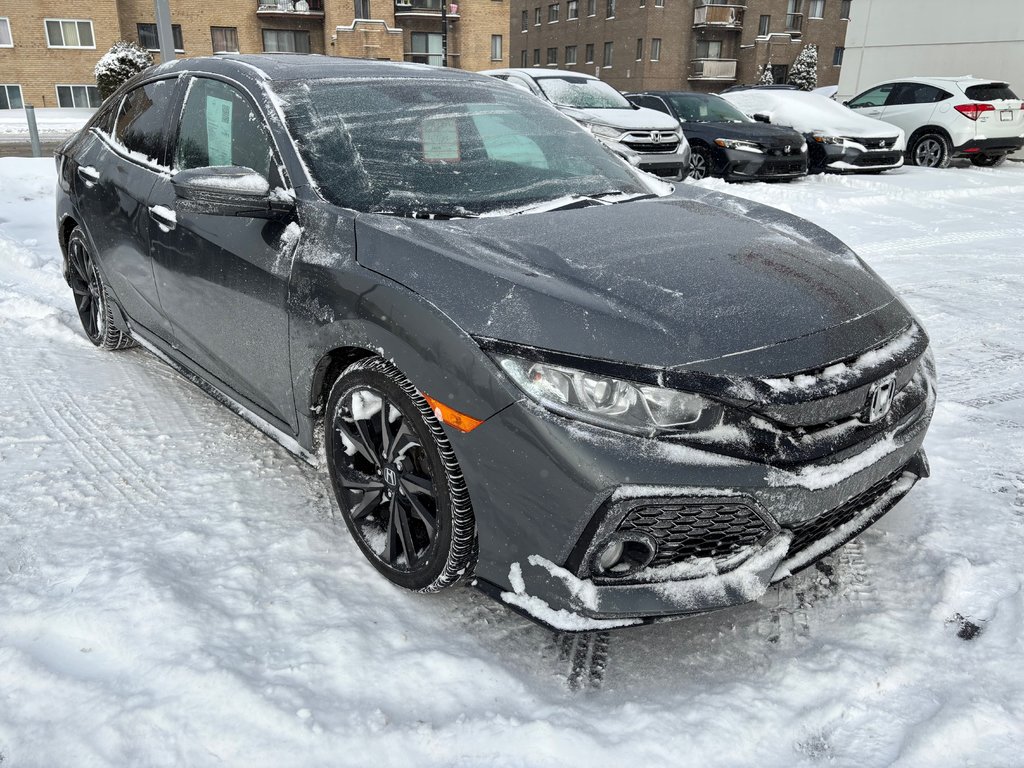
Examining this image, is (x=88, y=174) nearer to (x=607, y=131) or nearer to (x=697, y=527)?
(x=697, y=527)

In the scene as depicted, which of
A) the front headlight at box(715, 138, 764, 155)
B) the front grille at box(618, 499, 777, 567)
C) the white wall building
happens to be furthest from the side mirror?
the white wall building

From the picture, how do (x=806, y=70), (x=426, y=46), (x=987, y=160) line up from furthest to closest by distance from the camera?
(x=806, y=70) < (x=426, y=46) < (x=987, y=160)

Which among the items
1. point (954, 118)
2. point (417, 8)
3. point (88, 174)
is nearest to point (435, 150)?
point (88, 174)

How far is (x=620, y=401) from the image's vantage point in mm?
1990

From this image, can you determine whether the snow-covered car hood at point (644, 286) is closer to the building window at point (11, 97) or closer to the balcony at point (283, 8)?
the balcony at point (283, 8)

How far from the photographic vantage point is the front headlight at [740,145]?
1120 centimetres

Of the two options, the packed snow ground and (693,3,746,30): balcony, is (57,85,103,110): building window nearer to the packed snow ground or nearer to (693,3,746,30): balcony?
(693,3,746,30): balcony

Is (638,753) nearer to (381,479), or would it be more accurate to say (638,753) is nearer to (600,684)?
(600,684)

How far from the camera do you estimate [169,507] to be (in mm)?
2975

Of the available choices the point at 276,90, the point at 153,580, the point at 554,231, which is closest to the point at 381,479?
the point at 153,580

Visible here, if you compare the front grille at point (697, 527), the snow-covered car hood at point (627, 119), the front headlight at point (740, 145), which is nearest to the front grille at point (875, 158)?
the front headlight at point (740, 145)

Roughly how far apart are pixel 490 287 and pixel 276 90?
57.4 inches

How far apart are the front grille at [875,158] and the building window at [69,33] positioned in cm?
3102

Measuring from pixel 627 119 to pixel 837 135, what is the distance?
3.75 meters
